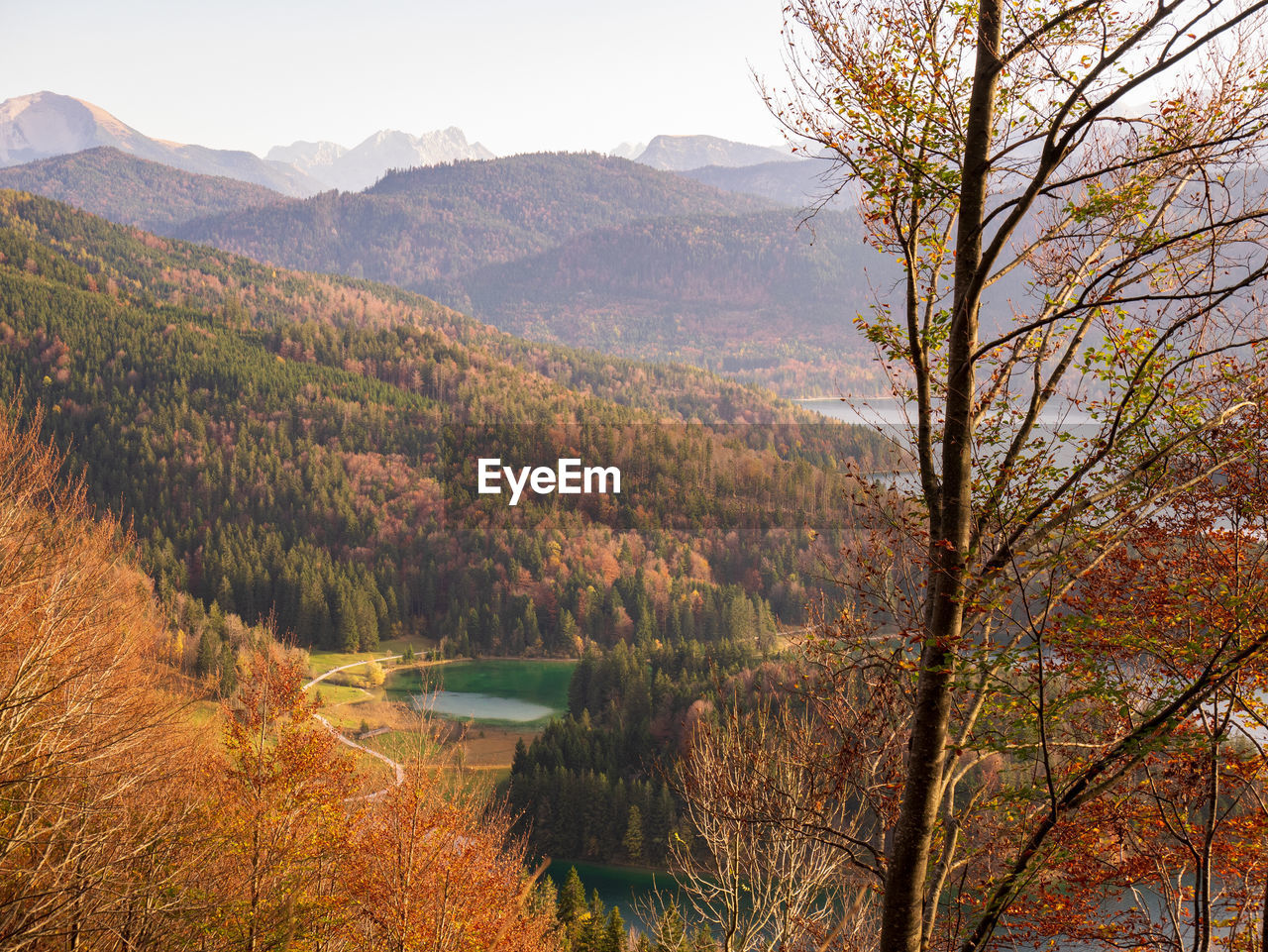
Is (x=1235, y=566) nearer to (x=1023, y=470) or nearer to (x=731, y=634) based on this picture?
(x=1023, y=470)

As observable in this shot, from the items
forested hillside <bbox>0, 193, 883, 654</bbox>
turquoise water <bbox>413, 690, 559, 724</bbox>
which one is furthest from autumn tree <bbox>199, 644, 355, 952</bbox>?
forested hillside <bbox>0, 193, 883, 654</bbox>

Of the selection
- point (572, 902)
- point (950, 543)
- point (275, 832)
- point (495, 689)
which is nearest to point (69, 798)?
point (275, 832)

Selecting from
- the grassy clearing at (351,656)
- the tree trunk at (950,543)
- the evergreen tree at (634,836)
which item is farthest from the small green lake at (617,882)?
the tree trunk at (950,543)

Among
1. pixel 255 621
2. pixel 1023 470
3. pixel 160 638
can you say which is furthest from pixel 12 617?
pixel 255 621

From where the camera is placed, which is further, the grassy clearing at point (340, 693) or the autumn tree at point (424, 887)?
the grassy clearing at point (340, 693)

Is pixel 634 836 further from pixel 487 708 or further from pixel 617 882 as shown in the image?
pixel 487 708

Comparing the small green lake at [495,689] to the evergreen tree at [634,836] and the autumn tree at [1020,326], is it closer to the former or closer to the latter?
the evergreen tree at [634,836]
